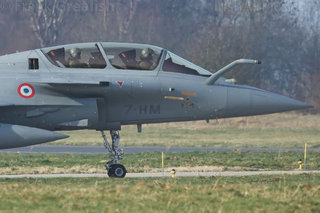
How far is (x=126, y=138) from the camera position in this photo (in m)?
43.2

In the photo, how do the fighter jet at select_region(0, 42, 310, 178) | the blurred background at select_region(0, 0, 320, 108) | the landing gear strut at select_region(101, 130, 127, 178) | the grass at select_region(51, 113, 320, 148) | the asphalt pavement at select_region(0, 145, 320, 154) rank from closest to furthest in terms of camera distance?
the fighter jet at select_region(0, 42, 310, 178), the landing gear strut at select_region(101, 130, 127, 178), the asphalt pavement at select_region(0, 145, 320, 154), the grass at select_region(51, 113, 320, 148), the blurred background at select_region(0, 0, 320, 108)

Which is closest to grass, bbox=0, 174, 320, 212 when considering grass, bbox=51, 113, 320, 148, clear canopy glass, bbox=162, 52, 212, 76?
clear canopy glass, bbox=162, 52, 212, 76

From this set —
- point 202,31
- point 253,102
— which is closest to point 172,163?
point 253,102

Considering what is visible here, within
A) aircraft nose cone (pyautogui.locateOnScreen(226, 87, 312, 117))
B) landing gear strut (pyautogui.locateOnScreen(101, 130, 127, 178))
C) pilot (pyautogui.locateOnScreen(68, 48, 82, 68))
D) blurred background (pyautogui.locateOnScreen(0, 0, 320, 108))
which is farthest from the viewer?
blurred background (pyautogui.locateOnScreen(0, 0, 320, 108))

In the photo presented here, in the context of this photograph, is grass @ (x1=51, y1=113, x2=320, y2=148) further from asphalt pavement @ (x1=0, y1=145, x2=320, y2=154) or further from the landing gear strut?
the landing gear strut

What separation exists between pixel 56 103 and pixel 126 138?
85.3 feet

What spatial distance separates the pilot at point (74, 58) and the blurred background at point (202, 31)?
34.6 meters

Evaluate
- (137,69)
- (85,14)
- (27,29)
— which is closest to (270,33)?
(85,14)

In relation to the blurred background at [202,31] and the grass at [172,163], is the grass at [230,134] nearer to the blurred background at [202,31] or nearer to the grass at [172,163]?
the blurred background at [202,31]

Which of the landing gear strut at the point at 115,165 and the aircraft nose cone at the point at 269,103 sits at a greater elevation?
the aircraft nose cone at the point at 269,103

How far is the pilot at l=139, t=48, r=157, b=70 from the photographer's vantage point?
691 inches

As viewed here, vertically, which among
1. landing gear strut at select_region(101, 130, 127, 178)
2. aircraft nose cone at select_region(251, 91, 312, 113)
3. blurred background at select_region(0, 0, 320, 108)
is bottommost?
landing gear strut at select_region(101, 130, 127, 178)

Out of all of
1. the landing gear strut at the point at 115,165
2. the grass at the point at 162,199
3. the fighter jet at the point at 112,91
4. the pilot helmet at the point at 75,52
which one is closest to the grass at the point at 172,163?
the landing gear strut at the point at 115,165

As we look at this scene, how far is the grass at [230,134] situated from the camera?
1581 inches
